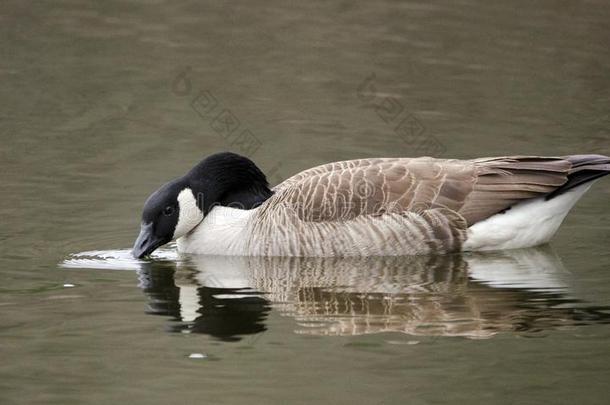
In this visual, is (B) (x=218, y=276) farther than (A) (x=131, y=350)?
Yes

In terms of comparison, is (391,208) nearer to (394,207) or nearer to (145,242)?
(394,207)

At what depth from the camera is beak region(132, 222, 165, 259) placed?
1195 centimetres

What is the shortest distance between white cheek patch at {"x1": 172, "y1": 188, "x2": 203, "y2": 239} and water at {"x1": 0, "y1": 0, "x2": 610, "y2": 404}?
0.30 metres

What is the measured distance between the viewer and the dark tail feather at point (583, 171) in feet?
38.6

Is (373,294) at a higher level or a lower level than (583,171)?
lower

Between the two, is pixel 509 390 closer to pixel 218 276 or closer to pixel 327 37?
pixel 218 276

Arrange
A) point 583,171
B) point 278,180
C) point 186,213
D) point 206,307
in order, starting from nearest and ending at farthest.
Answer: point 206,307
point 583,171
point 186,213
point 278,180

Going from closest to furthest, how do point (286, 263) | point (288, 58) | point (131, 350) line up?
point (131, 350)
point (286, 263)
point (288, 58)

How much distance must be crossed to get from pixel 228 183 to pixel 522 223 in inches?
113

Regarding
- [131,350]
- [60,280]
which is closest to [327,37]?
[60,280]

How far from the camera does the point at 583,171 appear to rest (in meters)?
11.9

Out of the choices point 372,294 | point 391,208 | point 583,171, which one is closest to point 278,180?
point 391,208

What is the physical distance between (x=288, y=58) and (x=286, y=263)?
26.6 feet

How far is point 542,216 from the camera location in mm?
12062
